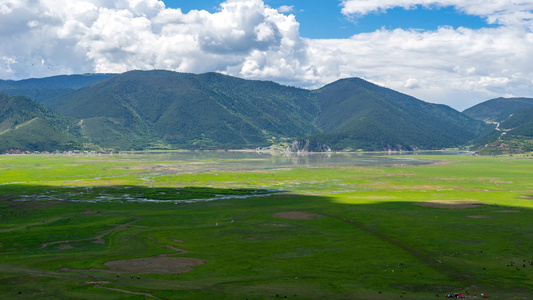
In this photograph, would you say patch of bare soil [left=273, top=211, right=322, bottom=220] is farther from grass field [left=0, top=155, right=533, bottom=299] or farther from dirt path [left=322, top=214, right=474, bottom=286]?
dirt path [left=322, top=214, right=474, bottom=286]

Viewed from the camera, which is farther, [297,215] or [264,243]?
[297,215]

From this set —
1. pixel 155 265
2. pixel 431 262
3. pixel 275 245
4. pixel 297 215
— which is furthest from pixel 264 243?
pixel 297 215

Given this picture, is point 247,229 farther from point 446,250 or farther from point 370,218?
point 446,250

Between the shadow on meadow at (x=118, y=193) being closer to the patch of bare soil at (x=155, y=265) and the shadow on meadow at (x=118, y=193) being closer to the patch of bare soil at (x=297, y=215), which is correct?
the patch of bare soil at (x=297, y=215)

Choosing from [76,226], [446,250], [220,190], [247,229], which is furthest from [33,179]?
[446,250]

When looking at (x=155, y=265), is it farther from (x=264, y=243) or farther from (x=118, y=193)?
(x=118, y=193)

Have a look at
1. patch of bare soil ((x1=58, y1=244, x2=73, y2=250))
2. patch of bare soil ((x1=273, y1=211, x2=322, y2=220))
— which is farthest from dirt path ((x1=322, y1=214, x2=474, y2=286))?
patch of bare soil ((x1=58, y1=244, x2=73, y2=250))

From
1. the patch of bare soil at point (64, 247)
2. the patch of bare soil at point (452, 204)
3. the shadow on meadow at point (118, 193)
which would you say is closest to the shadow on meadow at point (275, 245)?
the patch of bare soil at point (64, 247)

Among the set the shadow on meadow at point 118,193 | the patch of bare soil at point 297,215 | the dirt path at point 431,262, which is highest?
the shadow on meadow at point 118,193
